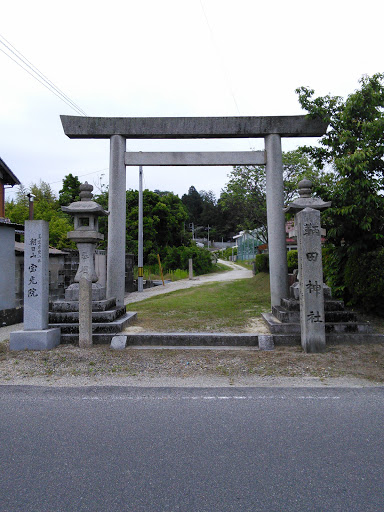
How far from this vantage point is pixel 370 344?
6355 millimetres

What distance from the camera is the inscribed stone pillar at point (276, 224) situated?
8.27m

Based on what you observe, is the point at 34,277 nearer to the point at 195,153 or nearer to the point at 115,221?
the point at 115,221

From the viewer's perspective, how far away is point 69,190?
3428cm

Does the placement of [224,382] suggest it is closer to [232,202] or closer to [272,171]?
[272,171]

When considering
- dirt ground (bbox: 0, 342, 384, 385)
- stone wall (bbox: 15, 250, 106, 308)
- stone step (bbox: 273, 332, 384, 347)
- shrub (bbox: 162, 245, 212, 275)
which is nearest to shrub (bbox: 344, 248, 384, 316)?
stone step (bbox: 273, 332, 384, 347)

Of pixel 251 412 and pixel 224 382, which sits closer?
pixel 251 412

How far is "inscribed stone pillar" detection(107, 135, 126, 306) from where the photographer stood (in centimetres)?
843

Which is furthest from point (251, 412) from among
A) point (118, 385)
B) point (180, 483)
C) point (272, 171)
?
point (272, 171)

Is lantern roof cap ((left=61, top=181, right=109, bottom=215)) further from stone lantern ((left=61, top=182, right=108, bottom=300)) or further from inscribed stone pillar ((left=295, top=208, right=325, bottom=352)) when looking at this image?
inscribed stone pillar ((left=295, top=208, right=325, bottom=352))

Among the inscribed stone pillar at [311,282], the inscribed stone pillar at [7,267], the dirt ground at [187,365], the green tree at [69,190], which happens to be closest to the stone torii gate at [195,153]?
the inscribed stone pillar at [311,282]

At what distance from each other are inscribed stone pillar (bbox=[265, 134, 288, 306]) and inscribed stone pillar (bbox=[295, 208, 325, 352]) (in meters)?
2.06

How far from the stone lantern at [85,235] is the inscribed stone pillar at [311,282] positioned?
4.17 m

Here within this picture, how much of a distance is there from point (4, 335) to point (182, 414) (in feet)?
19.9

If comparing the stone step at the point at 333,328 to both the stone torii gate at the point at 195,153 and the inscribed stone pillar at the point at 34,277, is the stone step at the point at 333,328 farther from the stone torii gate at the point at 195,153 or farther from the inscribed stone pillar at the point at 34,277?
the inscribed stone pillar at the point at 34,277
